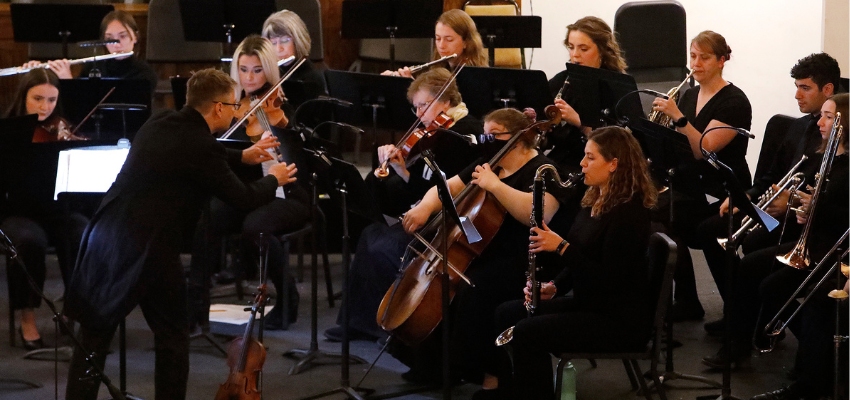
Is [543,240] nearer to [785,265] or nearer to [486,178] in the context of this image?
[486,178]

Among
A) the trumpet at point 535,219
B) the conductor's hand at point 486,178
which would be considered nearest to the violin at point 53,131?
the conductor's hand at point 486,178

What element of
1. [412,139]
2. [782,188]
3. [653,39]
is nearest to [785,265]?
[782,188]

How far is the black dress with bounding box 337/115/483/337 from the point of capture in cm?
457

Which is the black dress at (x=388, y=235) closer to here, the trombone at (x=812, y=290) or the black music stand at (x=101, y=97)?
the trombone at (x=812, y=290)

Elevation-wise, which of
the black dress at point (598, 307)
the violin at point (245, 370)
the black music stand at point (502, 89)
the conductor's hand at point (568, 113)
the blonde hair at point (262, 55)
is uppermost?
the blonde hair at point (262, 55)

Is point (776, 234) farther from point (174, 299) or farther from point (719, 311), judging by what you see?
point (174, 299)

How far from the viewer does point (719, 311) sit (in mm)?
5281

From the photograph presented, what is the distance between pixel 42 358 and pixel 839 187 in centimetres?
360

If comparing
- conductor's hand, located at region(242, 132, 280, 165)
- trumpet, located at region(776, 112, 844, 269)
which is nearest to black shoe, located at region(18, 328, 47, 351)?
conductor's hand, located at region(242, 132, 280, 165)

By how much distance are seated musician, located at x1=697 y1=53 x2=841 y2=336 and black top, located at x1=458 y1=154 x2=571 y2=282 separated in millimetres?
1043

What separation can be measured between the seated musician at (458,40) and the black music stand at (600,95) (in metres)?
0.74

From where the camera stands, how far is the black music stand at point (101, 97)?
5.52m

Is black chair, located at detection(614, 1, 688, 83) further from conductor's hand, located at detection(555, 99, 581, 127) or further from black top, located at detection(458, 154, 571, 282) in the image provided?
black top, located at detection(458, 154, 571, 282)

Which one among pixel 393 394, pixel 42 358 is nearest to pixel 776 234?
pixel 393 394
